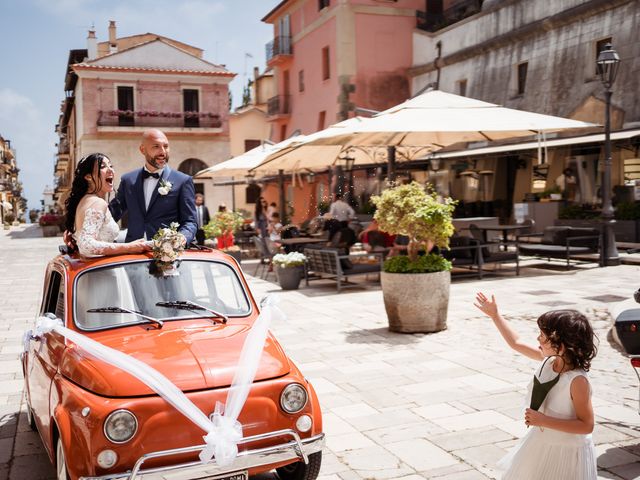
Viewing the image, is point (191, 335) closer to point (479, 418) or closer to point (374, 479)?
point (374, 479)

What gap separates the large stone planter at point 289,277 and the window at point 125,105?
3141 cm

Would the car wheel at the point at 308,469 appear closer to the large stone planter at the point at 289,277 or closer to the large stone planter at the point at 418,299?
the large stone planter at the point at 418,299

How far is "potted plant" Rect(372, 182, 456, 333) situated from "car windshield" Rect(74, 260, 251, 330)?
4.04 m

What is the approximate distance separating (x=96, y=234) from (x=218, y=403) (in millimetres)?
1854

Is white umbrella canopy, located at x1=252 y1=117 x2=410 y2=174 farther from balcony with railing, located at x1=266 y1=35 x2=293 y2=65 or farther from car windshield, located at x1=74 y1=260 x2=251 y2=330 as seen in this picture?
balcony with railing, located at x1=266 y1=35 x2=293 y2=65

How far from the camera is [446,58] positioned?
2789 cm

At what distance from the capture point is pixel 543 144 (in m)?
18.3

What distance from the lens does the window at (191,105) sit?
43062 mm

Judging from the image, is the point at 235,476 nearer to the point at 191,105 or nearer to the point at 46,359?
the point at 46,359

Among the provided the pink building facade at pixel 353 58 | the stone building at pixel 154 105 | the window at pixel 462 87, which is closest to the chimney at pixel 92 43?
the stone building at pixel 154 105

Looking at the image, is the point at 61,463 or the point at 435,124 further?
the point at 435,124

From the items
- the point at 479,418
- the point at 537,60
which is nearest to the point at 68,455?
the point at 479,418

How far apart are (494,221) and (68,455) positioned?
14.3 metres

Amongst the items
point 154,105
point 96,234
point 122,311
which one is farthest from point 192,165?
point 122,311
